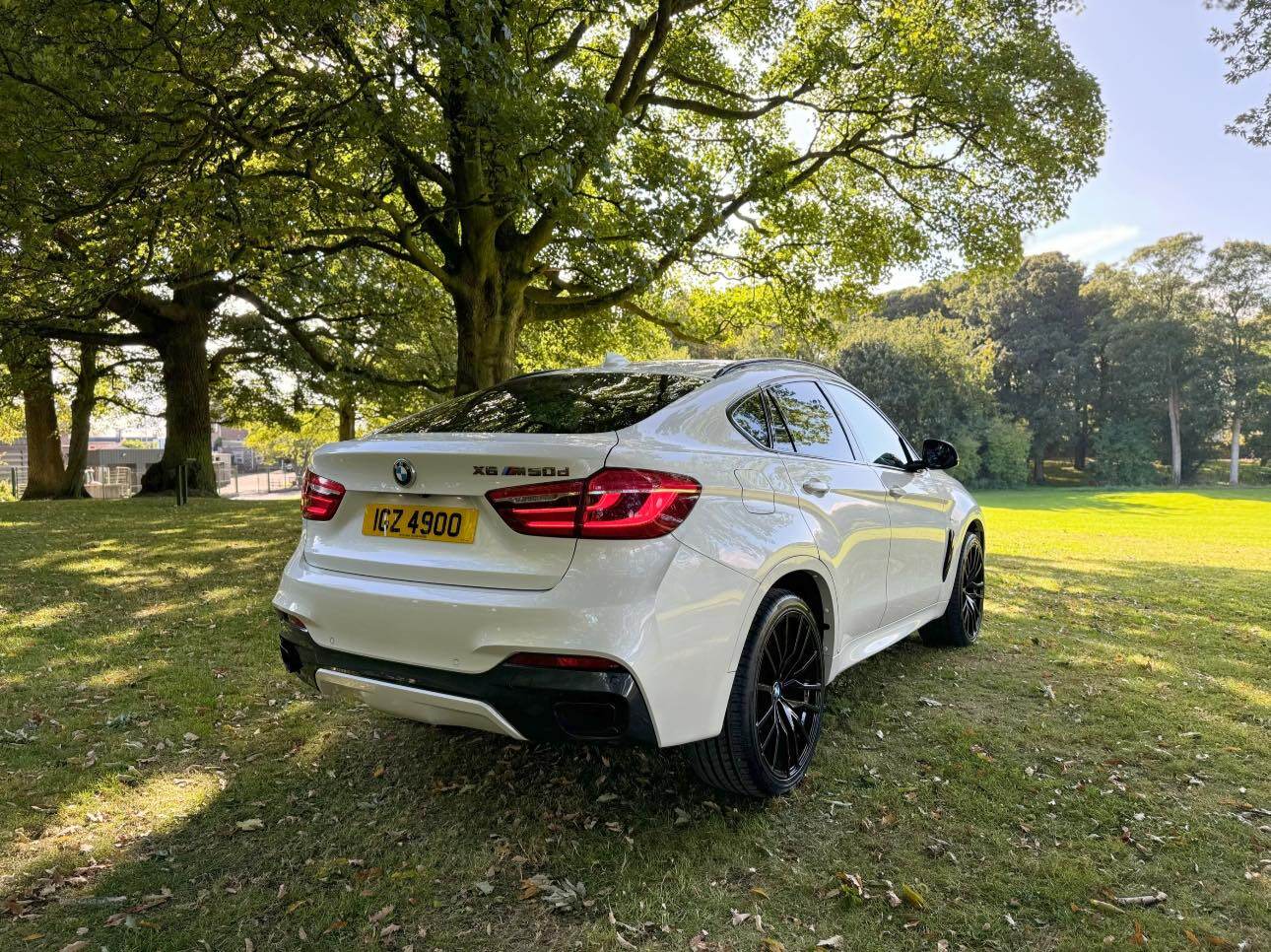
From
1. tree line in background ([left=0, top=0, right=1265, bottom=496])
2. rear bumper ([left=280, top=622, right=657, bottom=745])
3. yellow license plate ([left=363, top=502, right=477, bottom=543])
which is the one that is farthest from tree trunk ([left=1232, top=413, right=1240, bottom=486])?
yellow license plate ([left=363, top=502, right=477, bottom=543])

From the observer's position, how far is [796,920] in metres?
2.24

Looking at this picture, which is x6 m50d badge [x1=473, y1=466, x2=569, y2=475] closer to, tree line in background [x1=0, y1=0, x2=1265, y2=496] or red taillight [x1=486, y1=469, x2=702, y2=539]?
red taillight [x1=486, y1=469, x2=702, y2=539]

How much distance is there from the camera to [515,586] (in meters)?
2.33

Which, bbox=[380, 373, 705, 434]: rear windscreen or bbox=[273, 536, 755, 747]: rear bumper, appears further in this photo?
bbox=[380, 373, 705, 434]: rear windscreen

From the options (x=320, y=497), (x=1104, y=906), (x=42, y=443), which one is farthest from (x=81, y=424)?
(x=1104, y=906)

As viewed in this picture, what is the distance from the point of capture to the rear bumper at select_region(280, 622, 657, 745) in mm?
2240

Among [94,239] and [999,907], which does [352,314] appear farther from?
[999,907]

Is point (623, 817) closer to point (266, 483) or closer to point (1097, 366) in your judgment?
point (1097, 366)

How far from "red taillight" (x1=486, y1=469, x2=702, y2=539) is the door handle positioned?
36.9 inches

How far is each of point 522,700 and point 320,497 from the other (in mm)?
1171

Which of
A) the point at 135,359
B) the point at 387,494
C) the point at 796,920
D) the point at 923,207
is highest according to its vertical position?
the point at 923,207

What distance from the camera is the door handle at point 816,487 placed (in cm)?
313

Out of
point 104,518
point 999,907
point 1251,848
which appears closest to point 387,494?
point 999,907

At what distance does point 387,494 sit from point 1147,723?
3.76 meters
